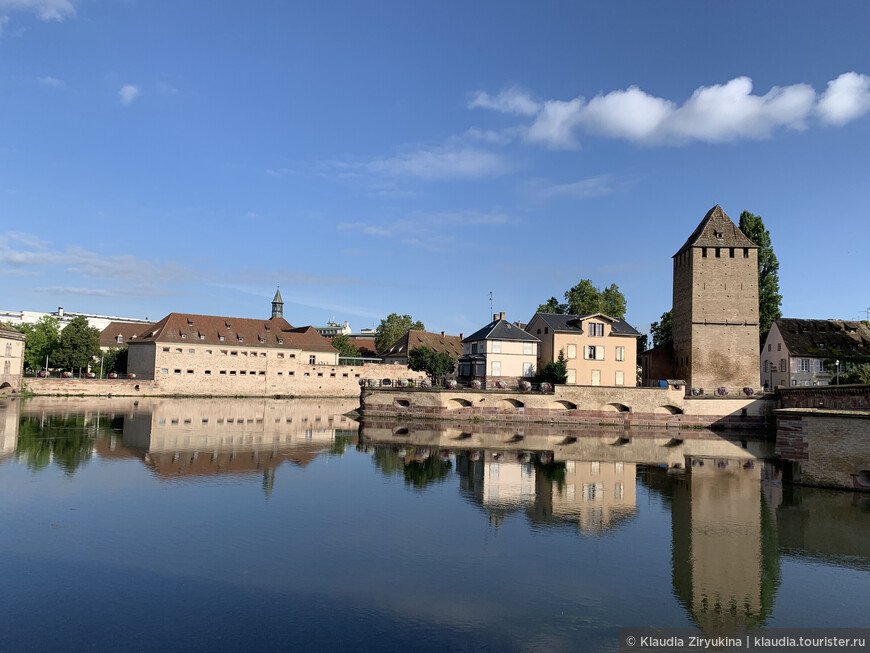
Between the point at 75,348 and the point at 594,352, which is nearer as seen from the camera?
the point at 594,352

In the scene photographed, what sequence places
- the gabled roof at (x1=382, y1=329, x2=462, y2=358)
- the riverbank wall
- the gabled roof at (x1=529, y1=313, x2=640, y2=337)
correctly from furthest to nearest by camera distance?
the gabled roof at (x1=382, y1=329, x2=462, y2=358)
the gabled roof at (x1=529, y1=313, x2=640, y2=337)
the riverbank wall

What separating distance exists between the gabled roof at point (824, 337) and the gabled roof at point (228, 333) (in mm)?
47297

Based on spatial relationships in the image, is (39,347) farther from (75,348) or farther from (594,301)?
(594,301)

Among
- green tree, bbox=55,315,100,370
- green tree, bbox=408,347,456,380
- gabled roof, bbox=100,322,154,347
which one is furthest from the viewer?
gabled roof, bbox=100,322,154,347

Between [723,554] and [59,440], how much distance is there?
2763cm

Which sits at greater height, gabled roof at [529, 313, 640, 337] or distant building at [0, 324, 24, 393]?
gabled roof at [529, 313, 640, 337]

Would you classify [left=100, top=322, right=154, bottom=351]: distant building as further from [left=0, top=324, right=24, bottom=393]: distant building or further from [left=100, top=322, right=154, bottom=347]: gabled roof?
[left=0, top=324, right=24, bottom=393]: distant building

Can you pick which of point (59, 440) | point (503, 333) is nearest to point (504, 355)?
point (503, 333)

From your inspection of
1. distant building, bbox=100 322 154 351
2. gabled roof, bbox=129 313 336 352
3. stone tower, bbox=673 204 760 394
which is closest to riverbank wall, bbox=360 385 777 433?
stone tower, bbox=673 204 760 394

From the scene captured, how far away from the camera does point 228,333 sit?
67500 millimetres

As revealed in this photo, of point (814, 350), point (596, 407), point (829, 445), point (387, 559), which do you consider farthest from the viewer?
point (814, 350)

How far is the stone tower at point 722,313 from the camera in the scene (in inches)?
1959

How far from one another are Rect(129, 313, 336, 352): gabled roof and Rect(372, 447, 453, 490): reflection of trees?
39979mm

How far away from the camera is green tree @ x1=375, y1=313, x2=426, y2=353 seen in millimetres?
90875
